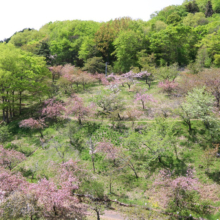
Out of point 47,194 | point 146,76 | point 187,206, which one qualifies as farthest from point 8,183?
point 146,76

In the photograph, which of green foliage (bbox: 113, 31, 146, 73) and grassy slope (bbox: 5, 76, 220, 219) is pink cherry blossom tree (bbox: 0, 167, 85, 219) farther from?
green foliage (bbox: 113, 31, 146, 73)

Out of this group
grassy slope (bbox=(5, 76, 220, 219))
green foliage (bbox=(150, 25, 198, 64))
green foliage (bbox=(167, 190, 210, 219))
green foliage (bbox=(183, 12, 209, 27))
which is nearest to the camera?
green foliage (bbox=(167, 190, 210, 219))

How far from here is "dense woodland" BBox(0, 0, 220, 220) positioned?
572 inches

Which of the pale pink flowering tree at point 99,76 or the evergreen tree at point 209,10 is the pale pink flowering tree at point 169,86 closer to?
the pale pink flowering tree at point 99,76

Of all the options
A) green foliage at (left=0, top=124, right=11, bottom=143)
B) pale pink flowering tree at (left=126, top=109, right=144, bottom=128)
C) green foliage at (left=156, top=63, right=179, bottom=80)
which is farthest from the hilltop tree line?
green foliage at (left=0, top=124, right=11, bottom=143)

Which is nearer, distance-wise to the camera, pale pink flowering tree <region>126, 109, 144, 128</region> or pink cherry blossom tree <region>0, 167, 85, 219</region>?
pink cherry blossom tree <region>0, 167, 85, 219</region>

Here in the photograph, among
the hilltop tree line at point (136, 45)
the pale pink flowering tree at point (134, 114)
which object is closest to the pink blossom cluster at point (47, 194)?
the pale pink flowering tree at point (134, 114)

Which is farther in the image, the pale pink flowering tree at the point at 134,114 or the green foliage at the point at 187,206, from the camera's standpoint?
the pale pink flowering tree at the point at 134,114

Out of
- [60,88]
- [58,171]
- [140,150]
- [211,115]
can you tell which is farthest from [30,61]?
[211,115]

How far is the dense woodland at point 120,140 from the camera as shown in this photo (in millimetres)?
14523

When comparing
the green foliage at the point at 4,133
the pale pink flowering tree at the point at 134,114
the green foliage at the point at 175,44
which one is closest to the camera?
the green foliage at the point at 4,133

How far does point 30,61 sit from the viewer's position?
2995cm

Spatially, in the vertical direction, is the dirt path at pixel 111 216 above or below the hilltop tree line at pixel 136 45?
below

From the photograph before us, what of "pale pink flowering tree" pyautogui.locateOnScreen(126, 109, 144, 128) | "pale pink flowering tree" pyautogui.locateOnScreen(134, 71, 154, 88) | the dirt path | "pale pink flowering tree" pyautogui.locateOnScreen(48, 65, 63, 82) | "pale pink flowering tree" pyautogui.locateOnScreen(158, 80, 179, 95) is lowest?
the dirt path
